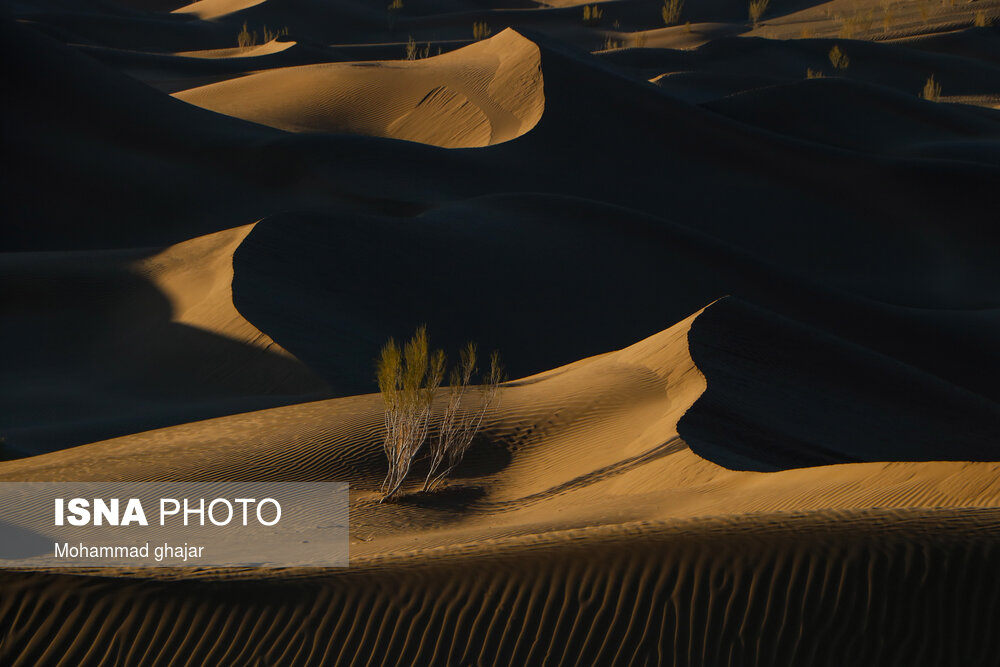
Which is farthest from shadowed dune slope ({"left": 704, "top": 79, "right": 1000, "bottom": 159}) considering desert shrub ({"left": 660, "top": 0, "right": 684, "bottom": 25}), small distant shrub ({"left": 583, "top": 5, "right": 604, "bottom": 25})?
desert shrub ({"left": 660, "top": 0, "right": 684, "bottom": 25})

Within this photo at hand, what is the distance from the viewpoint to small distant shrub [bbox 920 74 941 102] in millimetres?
35625

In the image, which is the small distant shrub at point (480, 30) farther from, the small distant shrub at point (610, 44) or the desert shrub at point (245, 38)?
the desert shrub at point (245, 38)

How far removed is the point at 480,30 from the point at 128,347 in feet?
118

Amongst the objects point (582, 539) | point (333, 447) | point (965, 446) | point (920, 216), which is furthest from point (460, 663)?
point (920, 216)

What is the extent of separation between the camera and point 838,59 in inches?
1519

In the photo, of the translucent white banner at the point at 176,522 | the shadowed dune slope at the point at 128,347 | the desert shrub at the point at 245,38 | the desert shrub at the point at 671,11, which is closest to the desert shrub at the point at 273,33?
the desert shrub at the point at 245,38

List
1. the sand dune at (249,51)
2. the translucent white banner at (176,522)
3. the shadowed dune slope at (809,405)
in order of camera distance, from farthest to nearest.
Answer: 1. the sand dune at (249,51)
2. the shadowed dune slope at (809,405)
3. the translucent white banner at (176,522)

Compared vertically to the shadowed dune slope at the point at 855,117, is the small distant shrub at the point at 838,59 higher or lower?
higher

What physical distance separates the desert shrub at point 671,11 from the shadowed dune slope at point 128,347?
40809 mm

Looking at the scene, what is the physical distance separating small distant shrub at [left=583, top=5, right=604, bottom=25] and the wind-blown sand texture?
59.9 feet

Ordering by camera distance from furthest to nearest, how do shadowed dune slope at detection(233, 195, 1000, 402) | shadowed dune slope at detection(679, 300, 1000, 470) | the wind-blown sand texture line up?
1. shadowed dune slope at detection(233, 195, 1000, 402)
2. shadowed dune slope at detection(679, 300, 1000, 470)
3. the wind-blown sand texture

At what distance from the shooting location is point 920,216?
23203 millimetres

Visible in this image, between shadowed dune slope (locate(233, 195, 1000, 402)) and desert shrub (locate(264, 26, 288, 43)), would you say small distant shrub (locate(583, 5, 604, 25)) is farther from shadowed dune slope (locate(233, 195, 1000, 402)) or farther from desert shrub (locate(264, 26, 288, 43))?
shadowed dune slope (locate(233, 195, 1000, 402))

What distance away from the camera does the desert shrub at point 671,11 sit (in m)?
53.2
